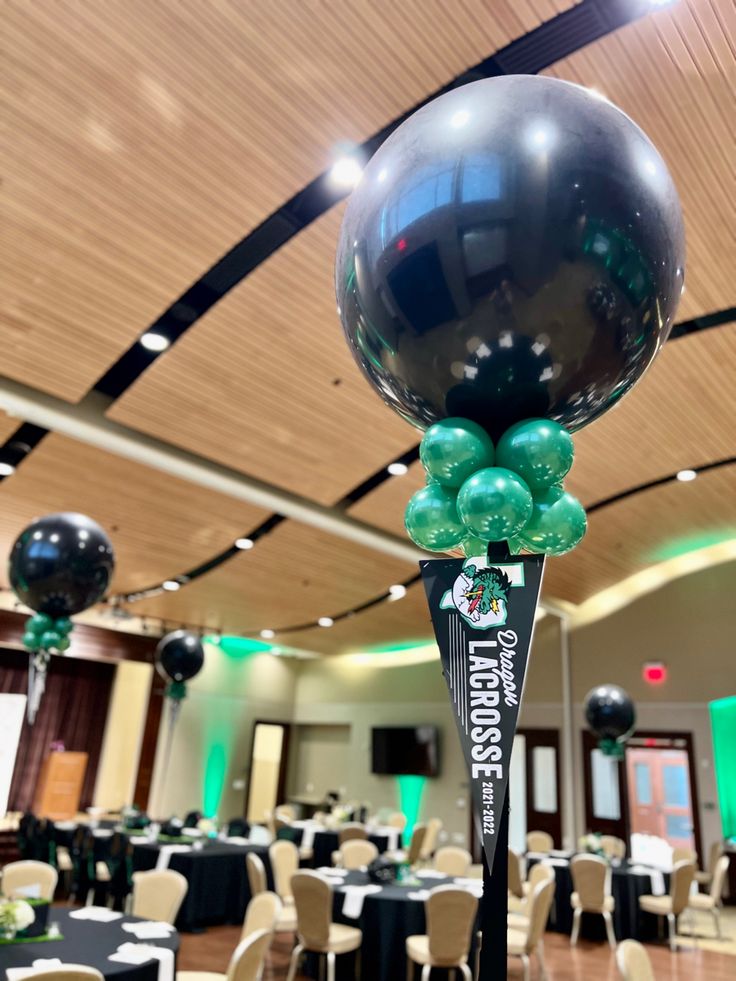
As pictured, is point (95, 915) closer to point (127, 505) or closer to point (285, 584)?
point (127, 505)

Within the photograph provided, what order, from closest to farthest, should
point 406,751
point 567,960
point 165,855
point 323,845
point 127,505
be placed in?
point 567,960, point 165,855, point 127,505, point 323,845, point 406,751

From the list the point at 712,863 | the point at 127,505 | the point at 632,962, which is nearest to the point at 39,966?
the point at 632,962

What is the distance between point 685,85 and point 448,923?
17.0 feet

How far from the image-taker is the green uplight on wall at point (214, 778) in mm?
13938

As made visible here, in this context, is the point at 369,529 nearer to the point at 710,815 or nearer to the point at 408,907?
the point at 408,907

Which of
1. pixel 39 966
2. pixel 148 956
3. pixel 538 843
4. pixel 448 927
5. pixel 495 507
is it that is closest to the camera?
pixel 495 507

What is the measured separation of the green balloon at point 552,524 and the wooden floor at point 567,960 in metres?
5.81

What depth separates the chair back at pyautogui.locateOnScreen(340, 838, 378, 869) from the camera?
7816 millimetres

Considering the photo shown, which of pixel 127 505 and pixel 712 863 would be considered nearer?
pixel 127 505

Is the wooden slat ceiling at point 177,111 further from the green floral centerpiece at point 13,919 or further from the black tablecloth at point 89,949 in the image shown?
the black tablecloth at point 89,949

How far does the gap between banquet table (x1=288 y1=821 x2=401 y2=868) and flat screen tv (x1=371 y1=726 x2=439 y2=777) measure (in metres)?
2.66

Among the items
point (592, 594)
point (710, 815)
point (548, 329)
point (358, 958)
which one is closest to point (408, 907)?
point (358, 958)

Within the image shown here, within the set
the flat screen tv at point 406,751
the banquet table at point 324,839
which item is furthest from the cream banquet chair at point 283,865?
the flat screen tv at point 406,751

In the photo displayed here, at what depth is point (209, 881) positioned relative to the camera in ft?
24.2
